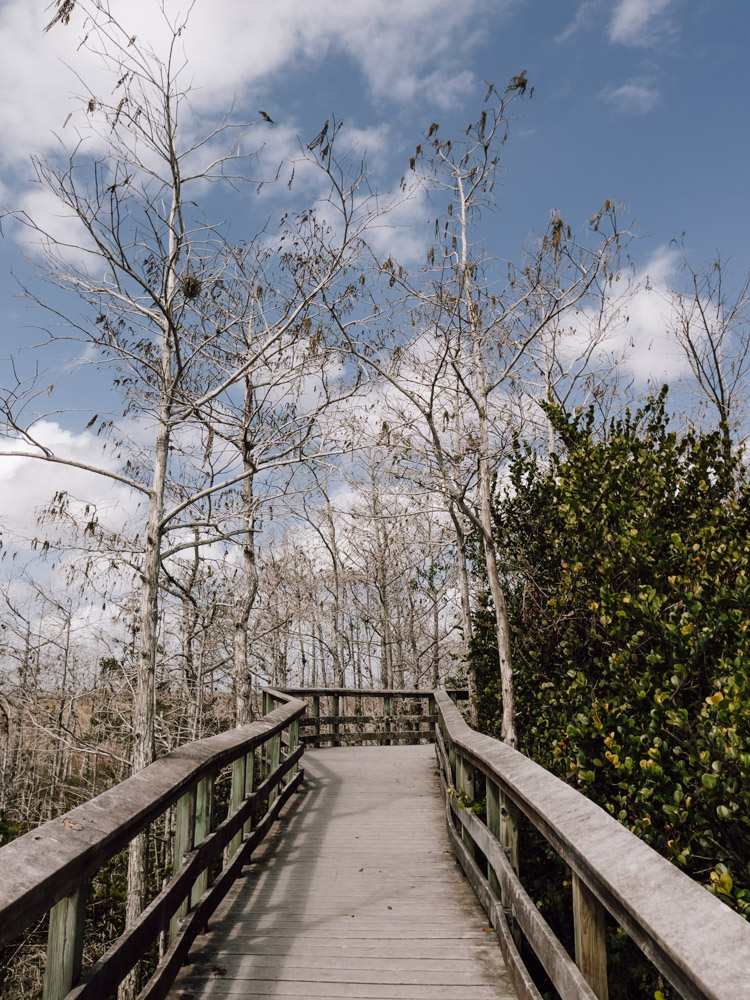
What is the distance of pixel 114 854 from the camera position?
8.18ft

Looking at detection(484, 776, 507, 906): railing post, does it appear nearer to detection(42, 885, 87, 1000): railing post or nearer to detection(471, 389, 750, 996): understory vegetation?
detection(471, 389, 750, 996): understory vegetation

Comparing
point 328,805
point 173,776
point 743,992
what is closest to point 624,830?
point 743,992

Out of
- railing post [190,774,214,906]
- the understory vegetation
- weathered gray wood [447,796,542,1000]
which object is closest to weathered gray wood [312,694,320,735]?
the understory vegetation

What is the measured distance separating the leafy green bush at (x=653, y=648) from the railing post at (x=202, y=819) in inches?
90.0

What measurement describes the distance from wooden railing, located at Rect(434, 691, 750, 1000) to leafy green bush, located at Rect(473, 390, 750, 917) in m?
0.69

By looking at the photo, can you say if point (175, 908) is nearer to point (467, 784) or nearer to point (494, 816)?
point (494, 816)

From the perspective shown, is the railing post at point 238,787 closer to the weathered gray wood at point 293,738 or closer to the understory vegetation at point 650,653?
the understory vegetation at point 650,653

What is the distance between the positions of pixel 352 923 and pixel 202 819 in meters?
1.18

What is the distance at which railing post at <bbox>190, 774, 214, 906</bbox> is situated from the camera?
158 inches

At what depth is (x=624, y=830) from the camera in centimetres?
Result: 214

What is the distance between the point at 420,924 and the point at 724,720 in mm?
2202

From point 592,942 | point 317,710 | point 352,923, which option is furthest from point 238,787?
point 317,710

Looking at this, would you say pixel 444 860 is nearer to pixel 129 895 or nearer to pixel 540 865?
pixel 540 865

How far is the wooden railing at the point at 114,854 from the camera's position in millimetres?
2008
